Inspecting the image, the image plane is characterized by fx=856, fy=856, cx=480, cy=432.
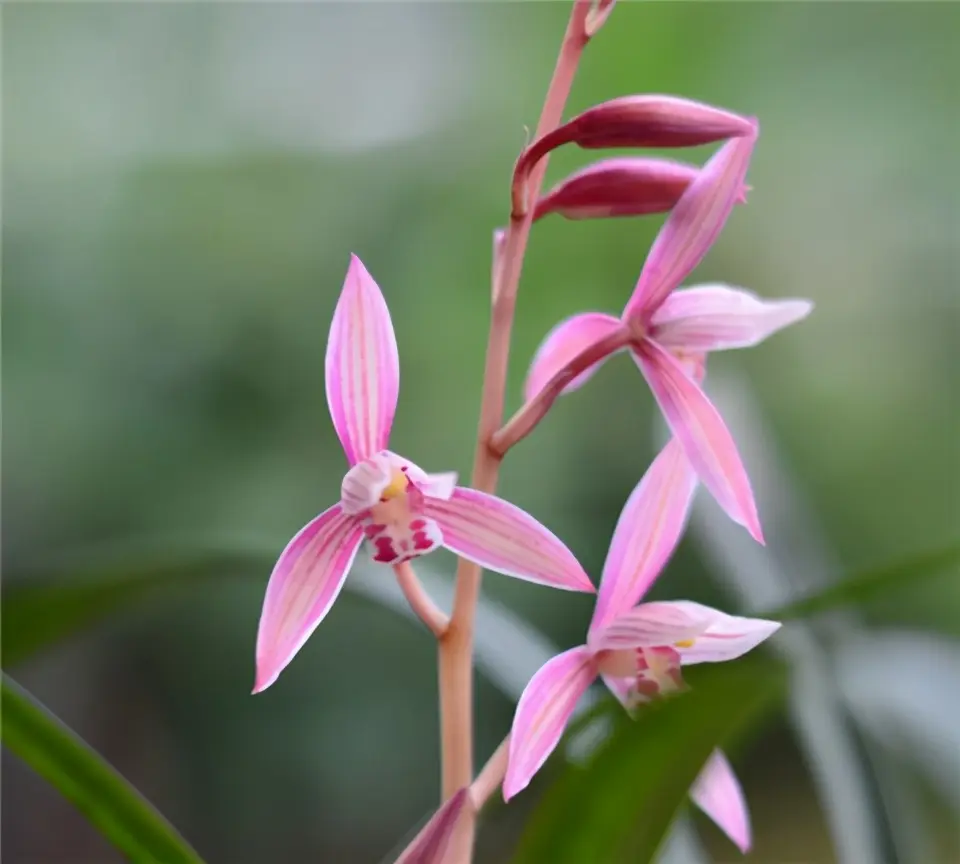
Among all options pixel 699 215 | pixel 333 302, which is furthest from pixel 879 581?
pixel 333 302

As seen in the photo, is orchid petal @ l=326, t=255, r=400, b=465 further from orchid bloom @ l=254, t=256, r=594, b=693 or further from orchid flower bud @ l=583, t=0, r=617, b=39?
orchid flower bud @ l=583, t=0, r=617, b=39

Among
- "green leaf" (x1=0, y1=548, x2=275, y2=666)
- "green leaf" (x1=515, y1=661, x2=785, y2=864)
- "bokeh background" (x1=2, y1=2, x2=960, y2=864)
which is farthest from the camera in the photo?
"bokeh background" (x1=2, y1=2, x2=960, y2=864)

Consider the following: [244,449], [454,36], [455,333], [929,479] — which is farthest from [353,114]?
[929,479]

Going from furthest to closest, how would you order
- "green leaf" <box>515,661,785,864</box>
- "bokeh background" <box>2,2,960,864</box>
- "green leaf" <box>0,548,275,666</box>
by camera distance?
1. "bokeh background" <box>2,2,960,864</box>
2. "green leaf" <box>0,548,275,666</box>
3. "green leaf" <box>515,661,785,864</box>

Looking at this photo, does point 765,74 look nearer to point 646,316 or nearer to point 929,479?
point 929,479

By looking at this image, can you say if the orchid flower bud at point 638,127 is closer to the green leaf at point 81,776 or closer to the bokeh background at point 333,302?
the green leaf at point 81,776

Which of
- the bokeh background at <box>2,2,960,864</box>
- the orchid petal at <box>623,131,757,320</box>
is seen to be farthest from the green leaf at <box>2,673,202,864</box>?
the bokeh background at <box>2,2,960,864</box>
